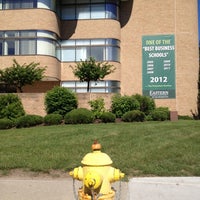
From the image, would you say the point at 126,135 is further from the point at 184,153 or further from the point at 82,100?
the point at 82,100

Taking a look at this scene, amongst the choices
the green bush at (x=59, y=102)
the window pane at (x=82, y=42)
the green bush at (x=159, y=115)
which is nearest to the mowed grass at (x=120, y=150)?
the green bush at (x=59, y=102)

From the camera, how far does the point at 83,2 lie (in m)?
32.2

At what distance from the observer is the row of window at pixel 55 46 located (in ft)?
94.0

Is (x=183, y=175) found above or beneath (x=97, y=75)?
beneath

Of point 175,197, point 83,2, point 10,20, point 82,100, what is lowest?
point 175,197

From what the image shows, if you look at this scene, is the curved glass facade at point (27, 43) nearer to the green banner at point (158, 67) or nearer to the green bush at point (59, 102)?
the green bush at point (59, 102)

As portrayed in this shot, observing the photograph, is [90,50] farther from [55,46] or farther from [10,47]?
[10,47]

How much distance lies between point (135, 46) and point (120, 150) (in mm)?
22274

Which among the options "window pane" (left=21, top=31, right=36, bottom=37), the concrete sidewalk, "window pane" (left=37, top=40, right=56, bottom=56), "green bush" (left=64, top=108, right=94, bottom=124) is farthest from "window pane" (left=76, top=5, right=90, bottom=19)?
the concrete sidewalk

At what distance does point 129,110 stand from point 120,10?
42.8ft

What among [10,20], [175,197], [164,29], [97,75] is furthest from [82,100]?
[175,197]

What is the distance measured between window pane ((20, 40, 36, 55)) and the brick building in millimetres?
2222

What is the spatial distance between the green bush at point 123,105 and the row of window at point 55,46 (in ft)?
26.7

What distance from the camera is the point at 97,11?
104 ft
